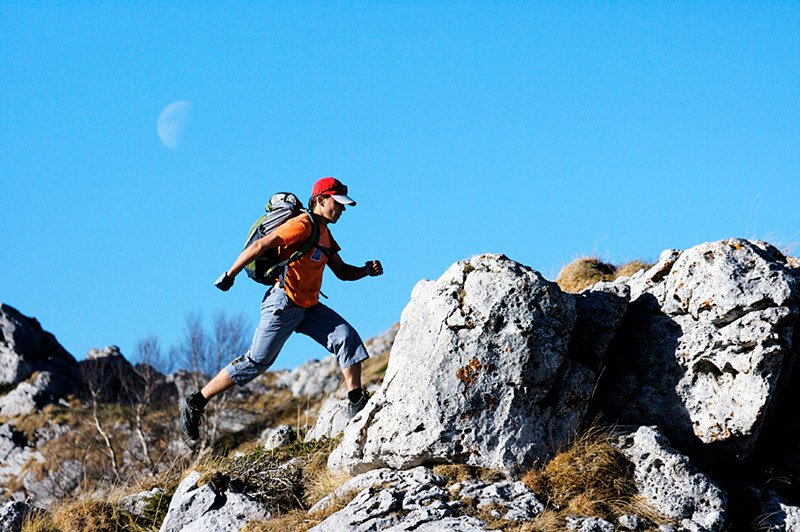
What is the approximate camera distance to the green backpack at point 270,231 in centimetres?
945

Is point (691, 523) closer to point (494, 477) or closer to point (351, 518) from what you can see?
point (494, 477)

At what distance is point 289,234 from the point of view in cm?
936

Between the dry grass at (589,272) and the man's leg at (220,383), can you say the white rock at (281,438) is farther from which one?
the dry grass at (589,272)

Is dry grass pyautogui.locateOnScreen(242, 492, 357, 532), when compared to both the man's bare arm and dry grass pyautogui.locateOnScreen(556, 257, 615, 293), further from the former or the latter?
dry grass pyautogui.locateOnScreen(556, 257, 615, 293)

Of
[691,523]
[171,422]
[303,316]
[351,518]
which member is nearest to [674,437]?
[691,523]

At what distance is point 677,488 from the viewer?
7.88 m

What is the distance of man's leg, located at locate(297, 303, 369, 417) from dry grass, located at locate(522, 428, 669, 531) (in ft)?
8.36

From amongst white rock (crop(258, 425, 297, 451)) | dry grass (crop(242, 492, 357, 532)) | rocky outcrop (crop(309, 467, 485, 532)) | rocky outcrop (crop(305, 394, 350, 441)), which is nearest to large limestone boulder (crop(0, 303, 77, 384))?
white rock (crop(258, 425, 297, 451))

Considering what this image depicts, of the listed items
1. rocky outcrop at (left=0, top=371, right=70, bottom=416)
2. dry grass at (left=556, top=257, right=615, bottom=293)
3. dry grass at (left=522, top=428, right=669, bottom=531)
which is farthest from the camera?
rocky outcrop at (left=0, top=371, right=70, bottom=416)

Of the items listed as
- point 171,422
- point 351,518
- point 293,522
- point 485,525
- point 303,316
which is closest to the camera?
point 485,525

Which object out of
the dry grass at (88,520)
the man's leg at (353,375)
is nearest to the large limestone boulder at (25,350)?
the dry grass at (88,520)

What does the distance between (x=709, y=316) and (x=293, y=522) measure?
4.80 m

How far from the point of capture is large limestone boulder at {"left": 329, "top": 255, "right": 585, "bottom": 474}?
8.21m

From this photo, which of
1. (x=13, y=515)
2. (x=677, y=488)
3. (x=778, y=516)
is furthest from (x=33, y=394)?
(x=778, y=516)
